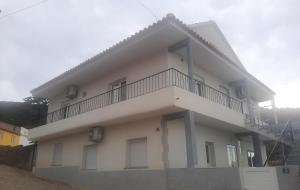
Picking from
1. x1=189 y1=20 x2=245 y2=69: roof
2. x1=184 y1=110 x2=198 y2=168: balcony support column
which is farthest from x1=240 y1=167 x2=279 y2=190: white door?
x1=189 y1=20 x2=245 y2=69: roof

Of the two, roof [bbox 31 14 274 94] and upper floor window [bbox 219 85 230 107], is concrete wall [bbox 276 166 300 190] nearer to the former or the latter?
upper floor window [bbox 219 85 230 107]

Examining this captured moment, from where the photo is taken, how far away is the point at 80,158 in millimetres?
13414

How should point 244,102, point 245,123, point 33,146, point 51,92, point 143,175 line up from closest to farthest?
point 143,175 < point 245,123 < point 244,102 < point 51,92 < point 33,146

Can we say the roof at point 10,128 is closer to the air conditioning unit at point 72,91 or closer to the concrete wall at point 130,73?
the concrete wall at point 130,73

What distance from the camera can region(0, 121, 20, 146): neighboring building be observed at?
3544cm

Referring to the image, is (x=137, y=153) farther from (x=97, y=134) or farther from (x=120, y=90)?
(x=120, y=90)

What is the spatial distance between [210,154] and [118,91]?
5203mm

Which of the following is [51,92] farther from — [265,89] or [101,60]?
[265,89]

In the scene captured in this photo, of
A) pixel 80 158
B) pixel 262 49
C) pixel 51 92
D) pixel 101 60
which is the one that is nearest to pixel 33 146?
pixel 51 92

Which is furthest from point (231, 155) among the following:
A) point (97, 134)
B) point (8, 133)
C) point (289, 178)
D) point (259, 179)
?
point (8, 133)

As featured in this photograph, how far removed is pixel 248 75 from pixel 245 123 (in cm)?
284

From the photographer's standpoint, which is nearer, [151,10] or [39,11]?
[39,11]

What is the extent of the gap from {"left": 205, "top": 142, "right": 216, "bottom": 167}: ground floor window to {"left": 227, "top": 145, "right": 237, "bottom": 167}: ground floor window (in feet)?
5.00

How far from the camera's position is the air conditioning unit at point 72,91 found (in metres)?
15.4
